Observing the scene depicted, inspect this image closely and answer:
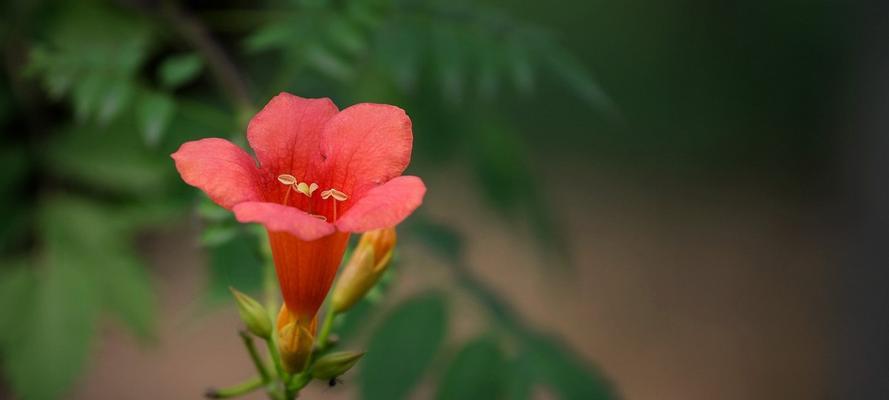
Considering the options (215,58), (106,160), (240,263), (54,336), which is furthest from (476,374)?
(106,160)

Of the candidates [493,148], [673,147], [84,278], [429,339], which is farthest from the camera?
[673,147]

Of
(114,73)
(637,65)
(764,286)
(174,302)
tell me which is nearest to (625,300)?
(764,286)

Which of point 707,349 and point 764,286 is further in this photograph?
point 764,286

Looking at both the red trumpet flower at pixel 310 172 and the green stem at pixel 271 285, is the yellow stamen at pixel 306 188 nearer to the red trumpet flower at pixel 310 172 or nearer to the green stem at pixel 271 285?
the red trumpet flower at pixel 310 172

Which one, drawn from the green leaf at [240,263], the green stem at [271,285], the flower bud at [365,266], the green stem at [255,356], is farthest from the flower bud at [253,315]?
the green leaf at [240,263]

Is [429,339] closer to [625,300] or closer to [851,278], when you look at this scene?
[851,278]

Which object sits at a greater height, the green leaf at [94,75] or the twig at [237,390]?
the green leaf at [94,75]

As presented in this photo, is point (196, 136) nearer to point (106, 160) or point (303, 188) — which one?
point (106, 160)
